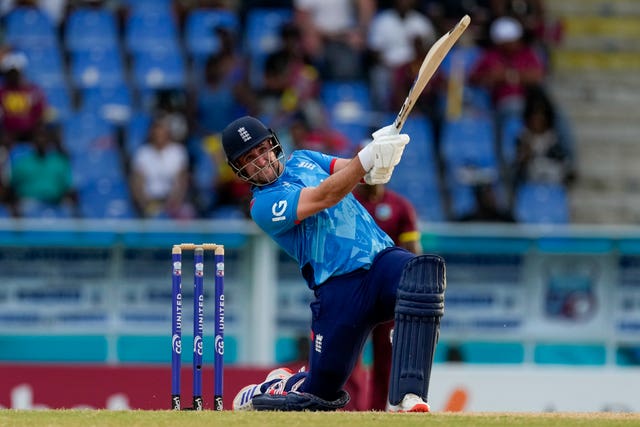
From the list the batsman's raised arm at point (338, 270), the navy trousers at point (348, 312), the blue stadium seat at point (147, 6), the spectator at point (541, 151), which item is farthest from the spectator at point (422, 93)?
the navy trousers at point (348, 312)

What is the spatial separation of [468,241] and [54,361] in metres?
3.64

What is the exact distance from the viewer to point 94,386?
39.6ft

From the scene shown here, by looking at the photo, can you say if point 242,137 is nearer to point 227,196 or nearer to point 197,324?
point 197,324

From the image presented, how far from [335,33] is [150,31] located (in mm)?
1866

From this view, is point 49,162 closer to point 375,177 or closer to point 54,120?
point 54,120

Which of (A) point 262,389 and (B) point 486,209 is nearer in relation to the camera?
(A) point 262,389

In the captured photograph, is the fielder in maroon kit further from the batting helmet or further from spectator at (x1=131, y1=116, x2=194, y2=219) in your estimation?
spectator at (x1=131, y1=116, x2=194, y2=219)

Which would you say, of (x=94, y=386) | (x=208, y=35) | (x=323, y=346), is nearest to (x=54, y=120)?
(x=208, y=35)

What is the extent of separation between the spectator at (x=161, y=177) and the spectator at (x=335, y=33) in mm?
1956

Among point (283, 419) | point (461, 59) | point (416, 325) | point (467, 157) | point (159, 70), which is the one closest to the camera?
point (283, 419)

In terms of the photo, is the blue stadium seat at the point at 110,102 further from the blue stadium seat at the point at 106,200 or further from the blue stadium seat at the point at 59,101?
the blue stadium seat at the point at 106,200

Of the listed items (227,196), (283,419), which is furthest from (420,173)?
(283,419)

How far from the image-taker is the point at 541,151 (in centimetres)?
1472

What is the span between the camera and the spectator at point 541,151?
577 inches
